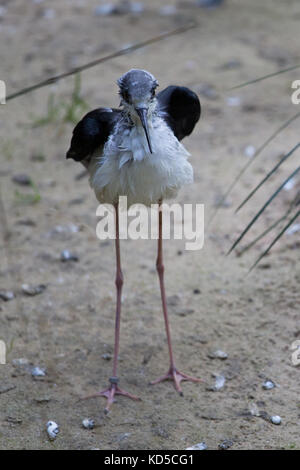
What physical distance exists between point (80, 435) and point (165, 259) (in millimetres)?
1803

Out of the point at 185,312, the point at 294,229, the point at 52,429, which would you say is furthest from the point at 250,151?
the point at 52,429

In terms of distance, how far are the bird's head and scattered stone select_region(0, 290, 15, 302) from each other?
1745 millimetres

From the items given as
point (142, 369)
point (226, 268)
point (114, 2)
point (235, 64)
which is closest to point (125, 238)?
point (226, 268)

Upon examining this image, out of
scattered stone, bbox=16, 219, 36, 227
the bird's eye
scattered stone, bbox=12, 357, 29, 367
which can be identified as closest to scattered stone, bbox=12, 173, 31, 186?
scattered stone, bbox=16, 219, 36, 227

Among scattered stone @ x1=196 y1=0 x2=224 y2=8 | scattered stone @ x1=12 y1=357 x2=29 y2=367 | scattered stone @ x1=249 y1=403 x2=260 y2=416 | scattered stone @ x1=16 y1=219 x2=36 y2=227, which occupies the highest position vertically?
scattered stone @ x1=196 y1=0 x2=224 y2=8

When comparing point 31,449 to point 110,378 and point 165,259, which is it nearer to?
point 110,378

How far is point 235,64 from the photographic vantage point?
7379mm

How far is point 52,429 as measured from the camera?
3.49 meters

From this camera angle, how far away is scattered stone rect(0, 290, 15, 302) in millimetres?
4523

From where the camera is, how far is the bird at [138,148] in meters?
3.46

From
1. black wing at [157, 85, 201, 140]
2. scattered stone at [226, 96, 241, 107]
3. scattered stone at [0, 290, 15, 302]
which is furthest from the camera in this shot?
scattered stone at [226, 96, 241, 107]

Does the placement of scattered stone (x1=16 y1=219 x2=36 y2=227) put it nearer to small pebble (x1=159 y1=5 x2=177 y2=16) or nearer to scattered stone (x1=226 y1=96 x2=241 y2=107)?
scattered stone (x1=226 y1=96 x2=241 y2=107)

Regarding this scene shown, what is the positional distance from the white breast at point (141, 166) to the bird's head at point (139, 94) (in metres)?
0.12

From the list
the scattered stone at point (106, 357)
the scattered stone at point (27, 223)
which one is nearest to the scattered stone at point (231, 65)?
the scattered stone at point (27, 223)
